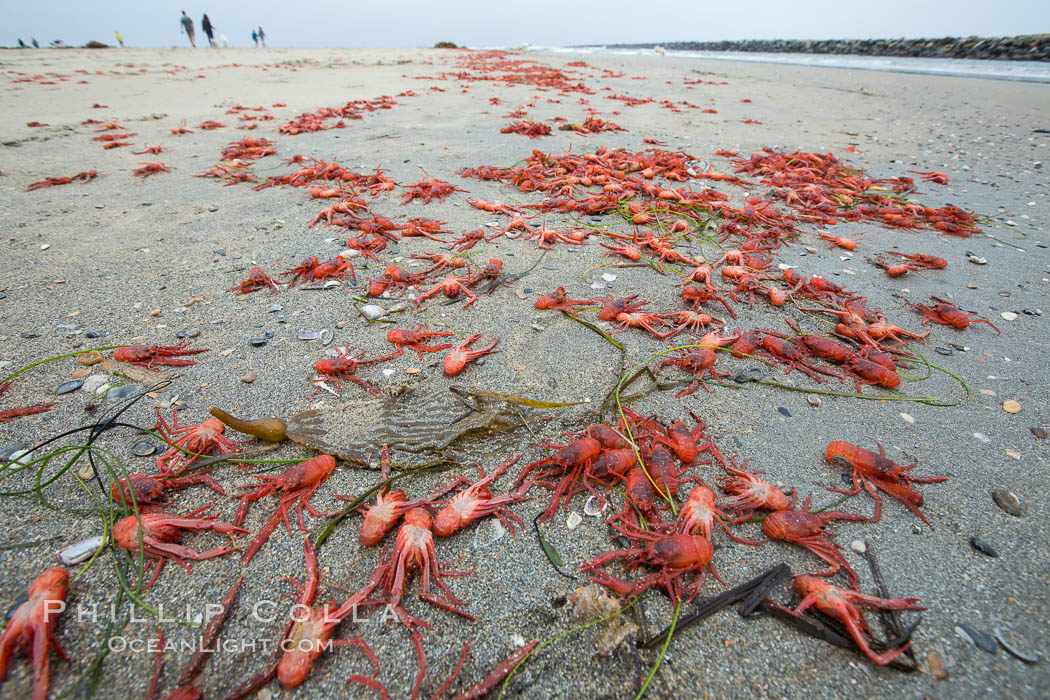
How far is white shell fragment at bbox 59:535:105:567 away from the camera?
5.63 ft

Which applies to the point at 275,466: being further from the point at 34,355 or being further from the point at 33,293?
the point at 33,293

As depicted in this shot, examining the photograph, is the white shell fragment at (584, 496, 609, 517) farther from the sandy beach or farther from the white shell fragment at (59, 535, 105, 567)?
the white shell fragment at (59, 535, 105, 567)

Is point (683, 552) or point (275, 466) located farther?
point (275, 466)

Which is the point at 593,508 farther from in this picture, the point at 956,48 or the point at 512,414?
the point at 956,48

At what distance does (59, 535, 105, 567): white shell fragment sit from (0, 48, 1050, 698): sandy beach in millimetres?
58

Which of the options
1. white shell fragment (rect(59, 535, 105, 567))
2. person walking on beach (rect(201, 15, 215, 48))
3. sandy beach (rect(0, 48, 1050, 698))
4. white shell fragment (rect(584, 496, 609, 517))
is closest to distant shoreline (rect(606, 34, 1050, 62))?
sandy beach (rect(0, 48, 1050, 698))

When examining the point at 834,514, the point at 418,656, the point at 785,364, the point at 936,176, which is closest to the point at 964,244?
the point at 936,176

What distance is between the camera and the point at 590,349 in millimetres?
3021

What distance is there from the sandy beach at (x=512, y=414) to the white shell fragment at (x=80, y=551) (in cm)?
6

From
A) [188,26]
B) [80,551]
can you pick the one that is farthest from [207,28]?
[80,551]

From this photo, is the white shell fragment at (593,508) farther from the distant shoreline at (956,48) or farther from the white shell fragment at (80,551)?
the distant shoreline at (956,48)

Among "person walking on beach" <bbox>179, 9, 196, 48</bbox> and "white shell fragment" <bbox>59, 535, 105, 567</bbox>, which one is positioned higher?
"person walking on beach" <bbox>179, 9, 196, 48</bbox>

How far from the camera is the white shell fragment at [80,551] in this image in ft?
5.63

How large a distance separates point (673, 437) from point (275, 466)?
2.10 m
